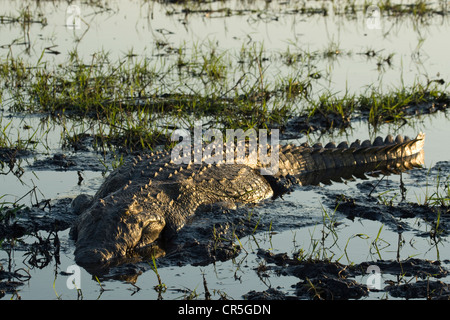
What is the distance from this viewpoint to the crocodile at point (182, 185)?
204 inches

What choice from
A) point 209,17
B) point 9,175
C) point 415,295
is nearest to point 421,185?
point 415,295

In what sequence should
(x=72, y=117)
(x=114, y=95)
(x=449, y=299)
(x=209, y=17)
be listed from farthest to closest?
(x=209, y=17), (x=114, y=95), (x=72, y=117), (x=449, y=299)

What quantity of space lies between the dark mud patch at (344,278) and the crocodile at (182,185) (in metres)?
0.92

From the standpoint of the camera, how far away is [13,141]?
7664 millimetres

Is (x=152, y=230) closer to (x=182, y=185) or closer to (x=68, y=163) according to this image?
(x=182, y=185)

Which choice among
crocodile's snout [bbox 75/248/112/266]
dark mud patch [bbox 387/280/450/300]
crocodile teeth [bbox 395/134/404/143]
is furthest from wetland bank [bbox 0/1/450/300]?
crocodile teeth [bbox 395/134/404/143]

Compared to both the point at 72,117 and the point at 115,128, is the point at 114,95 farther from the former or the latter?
the point at 115,128

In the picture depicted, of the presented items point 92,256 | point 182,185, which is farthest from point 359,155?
point 92,256

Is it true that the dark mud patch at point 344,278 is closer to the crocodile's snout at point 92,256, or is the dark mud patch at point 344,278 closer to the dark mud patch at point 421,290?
the dark mud patch at point 421,290

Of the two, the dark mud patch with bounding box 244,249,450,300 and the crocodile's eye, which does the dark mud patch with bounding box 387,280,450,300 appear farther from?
the crocodile's eye

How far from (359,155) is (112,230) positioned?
131 inches

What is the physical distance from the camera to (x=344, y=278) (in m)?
4.58

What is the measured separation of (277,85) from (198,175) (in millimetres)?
3835

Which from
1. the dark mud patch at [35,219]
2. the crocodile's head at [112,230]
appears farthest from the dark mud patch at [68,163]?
the crocodile's head at [112,230]
